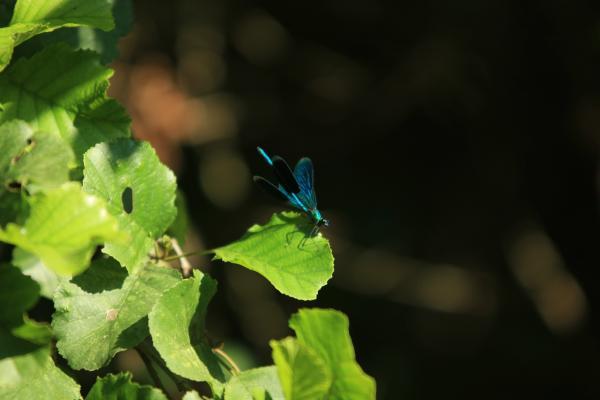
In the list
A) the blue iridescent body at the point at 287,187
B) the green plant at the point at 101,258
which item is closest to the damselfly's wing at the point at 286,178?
the blue iridescent body at the point at 287,187

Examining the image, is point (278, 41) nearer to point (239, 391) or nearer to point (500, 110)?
point (500, 110)

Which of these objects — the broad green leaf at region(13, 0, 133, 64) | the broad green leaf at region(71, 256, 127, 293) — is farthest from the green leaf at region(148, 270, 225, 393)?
A: the broad green leaf at region(13, 0, 133, 64)

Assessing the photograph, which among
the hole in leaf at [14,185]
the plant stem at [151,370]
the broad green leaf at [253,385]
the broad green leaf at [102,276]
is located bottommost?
the plant stem at [151,370]

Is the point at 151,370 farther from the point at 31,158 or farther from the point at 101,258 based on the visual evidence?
the point at 31,158

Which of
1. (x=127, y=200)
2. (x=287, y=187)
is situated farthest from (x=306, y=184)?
(x=127, y=200)

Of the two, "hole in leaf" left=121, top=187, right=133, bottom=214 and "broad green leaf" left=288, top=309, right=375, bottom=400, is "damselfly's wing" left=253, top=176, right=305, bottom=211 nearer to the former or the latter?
"hole in leaf" left=121, top=187, right=133, bottom=214

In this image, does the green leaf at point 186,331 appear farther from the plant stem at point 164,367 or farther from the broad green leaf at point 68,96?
the broad green leaf at point 68,96
